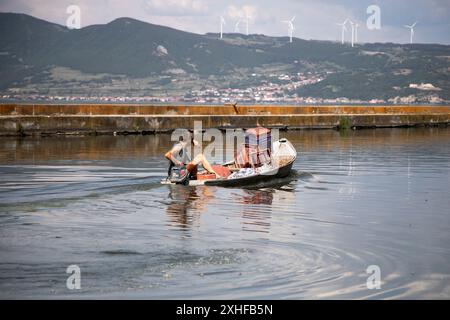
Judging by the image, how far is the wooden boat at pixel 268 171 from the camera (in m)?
28.7

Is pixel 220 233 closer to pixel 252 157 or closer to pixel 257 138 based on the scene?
pixel 252 157

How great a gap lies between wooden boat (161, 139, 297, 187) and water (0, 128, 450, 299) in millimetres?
537

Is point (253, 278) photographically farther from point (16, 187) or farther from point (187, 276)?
point (16, 187)

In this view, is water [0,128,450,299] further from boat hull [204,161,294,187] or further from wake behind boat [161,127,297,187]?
wake behind boat [161,127,297,187]

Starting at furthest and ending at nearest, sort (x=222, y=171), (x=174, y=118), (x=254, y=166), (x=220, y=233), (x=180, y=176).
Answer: (x=174, y=118) → (x=254, y=166) → (x=222, y=171) → (x=180, y=176) → (x=220, y=233)

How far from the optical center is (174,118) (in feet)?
185

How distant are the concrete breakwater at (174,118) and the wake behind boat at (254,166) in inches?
832

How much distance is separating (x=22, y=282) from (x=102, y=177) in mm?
15208

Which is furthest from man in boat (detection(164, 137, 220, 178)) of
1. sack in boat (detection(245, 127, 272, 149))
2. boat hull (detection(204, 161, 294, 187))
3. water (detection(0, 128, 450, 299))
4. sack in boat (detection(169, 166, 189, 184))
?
sack in boat (detection(245, 127, 272, 149))

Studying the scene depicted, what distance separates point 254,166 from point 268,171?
43.7 inches

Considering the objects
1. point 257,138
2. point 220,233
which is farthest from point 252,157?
point 220,233

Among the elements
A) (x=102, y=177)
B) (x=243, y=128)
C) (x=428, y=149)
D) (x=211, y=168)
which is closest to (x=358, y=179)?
(x=211, y=168)

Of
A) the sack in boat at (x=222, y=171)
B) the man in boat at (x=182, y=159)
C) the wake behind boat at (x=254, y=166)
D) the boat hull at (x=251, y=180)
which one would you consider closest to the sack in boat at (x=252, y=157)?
the wake behind boat at (x=254, y=166)

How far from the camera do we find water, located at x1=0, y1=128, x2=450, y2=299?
600 inches
